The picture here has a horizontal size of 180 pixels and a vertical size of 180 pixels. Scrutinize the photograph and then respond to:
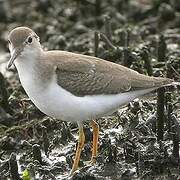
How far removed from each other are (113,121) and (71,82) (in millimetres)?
1461

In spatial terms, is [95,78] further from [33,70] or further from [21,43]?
[21,43]

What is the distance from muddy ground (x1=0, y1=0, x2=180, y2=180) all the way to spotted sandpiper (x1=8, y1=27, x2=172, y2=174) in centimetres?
41

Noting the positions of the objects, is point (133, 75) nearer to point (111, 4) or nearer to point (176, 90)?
point (176, 90)

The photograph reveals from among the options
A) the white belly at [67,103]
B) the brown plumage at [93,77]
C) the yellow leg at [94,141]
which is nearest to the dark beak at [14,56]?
the white belly at [67,103]

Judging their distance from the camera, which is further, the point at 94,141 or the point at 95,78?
the point at 94,141

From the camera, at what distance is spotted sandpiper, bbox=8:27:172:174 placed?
6391 mm

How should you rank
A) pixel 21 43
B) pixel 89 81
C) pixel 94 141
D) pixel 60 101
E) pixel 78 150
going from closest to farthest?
pixel 60 101
pixel 21 43
pixel 89 81
pixel 78 150
pixel 94 141

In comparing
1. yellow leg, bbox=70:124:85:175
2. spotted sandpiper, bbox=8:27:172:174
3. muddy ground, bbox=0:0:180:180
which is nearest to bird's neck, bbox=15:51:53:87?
Answer: spotted sandpiper, bbox=8:27:172:174

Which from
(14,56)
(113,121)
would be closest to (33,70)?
(14,56)

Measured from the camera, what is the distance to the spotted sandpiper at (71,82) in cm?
639

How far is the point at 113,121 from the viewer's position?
784 cm

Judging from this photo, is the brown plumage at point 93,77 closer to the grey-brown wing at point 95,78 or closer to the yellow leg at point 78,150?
the grey-brown wing at point 95,78

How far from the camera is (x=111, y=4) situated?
1224cm

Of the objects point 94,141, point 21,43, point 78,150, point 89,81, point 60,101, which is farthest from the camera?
point 94,141
